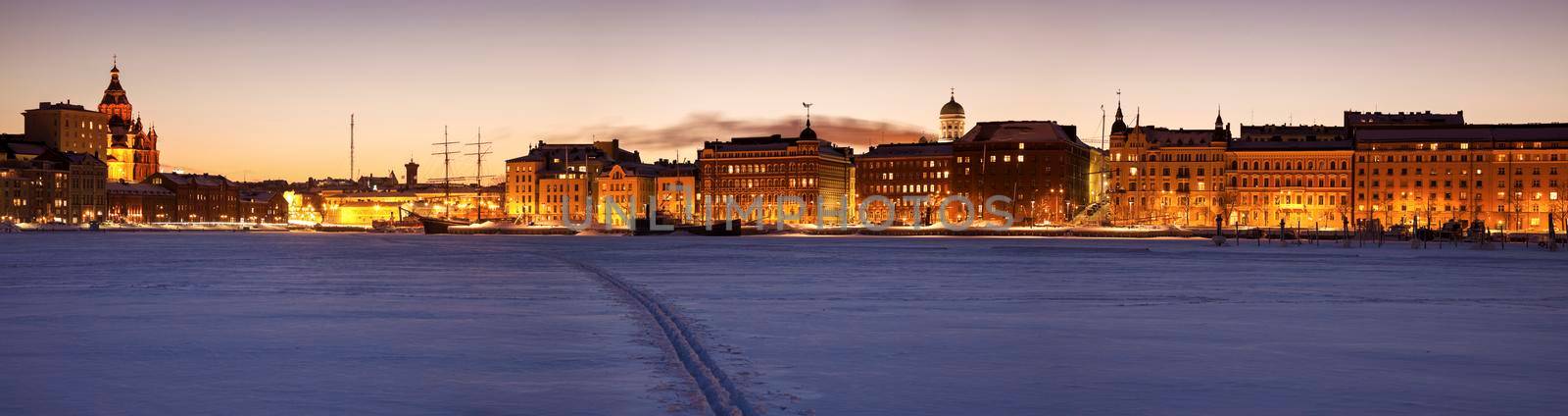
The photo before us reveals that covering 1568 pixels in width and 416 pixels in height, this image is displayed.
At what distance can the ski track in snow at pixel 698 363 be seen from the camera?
1185cm

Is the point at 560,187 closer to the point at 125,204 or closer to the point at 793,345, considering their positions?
the point at 125,204

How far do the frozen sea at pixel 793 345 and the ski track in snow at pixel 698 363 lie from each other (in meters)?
0.16

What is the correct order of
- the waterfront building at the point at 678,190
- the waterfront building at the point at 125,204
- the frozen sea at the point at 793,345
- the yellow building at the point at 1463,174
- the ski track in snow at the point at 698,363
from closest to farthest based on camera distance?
the ski track in snow at the point at 698,363, the frozen sea at the point at 793,345, the yellow building at the point at 1463,174, the waterfront building at the point at 678,190, the waterfront building at the point at 125,204

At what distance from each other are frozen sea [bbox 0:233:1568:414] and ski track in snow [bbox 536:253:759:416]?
16 centimetres

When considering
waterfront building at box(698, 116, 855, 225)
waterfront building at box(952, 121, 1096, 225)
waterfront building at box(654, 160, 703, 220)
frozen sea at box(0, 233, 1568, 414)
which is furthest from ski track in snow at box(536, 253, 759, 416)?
waterfront building at box(654, 160, 703, 220)

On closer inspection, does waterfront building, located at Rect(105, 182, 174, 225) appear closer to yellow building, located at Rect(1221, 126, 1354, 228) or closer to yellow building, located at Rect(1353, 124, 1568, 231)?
yellow building, located at Rect(1221, 126, 1354, 228)

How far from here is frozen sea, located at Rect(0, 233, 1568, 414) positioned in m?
12.3

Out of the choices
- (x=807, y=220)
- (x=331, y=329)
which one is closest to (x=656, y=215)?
(x=807, y=220)

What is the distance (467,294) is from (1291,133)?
14363 centimetres

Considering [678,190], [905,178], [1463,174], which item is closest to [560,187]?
[678,190]

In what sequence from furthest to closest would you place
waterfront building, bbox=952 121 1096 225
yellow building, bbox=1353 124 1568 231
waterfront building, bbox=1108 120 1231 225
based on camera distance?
waterfront building, bbox=952 121 1096 225, waterfront building, bbox=1108 120 1231 225, yellow building, bbox=1353 124 1568 231

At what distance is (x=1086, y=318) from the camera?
837 inches

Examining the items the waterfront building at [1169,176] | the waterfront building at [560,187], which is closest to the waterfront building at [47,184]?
the waterfront building at [560,187]

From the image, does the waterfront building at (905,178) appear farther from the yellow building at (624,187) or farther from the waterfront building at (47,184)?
the waterfront building at (47,184)
